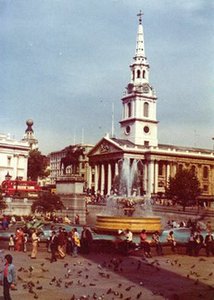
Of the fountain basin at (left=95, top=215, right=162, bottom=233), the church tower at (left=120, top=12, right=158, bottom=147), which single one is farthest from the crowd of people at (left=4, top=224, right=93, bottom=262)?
the church tower at (left=120, top=12, right=158, bottom=147)

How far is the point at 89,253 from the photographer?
71.5ft

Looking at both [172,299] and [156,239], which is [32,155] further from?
[172,299]

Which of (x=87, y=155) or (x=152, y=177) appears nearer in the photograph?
(x=152, y=177)

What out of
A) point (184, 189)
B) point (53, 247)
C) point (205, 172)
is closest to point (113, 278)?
point (53, 247)

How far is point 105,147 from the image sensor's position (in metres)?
101

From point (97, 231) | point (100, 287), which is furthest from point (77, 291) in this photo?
point (97, 231)

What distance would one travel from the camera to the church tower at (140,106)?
102312mm

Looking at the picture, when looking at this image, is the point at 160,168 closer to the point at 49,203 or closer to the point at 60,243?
the point at 49,203

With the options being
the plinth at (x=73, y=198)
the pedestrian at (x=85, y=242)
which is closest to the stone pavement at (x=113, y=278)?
the pedestrian at (x=85, y=242)

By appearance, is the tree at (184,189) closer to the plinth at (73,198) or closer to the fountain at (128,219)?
the fountain at (128,219)

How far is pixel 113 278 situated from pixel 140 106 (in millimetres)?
88487

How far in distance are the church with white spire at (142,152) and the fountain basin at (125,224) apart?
6279 cm

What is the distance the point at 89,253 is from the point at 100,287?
310 inches

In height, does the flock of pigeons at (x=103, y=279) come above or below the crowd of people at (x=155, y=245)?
below
